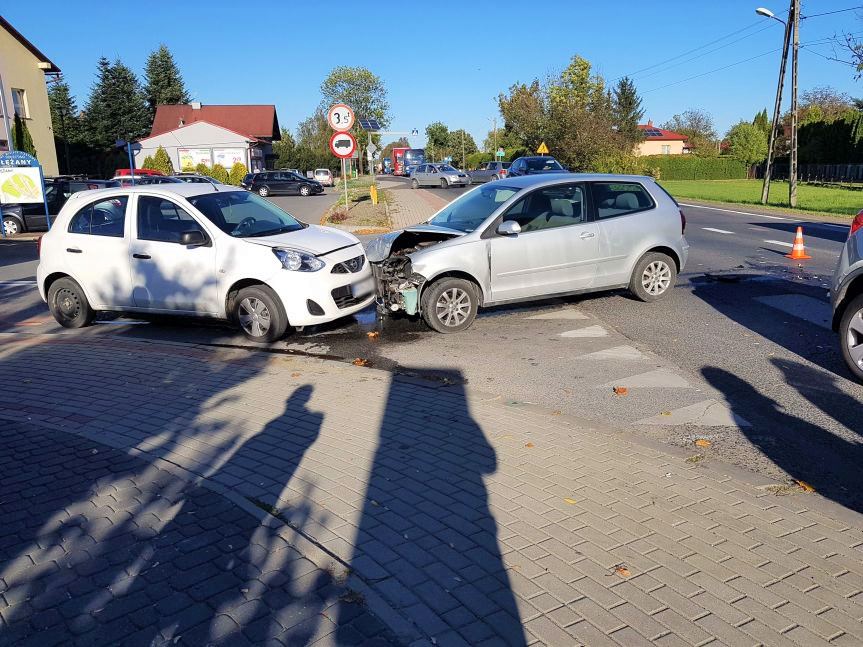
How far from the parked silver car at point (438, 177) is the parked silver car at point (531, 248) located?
3936 centimetres

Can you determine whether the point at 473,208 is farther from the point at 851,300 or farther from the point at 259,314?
the point at 851,300

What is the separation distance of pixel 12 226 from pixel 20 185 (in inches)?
71.4

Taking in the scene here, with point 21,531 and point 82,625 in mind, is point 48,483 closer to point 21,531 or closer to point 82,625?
point 21,531

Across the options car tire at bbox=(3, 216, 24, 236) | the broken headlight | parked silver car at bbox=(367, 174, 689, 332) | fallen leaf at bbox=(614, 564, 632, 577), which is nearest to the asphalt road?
parked silver car at bbox=(367, 174, 689, 332)

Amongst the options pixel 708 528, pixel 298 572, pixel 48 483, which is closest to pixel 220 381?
pixel 48 483

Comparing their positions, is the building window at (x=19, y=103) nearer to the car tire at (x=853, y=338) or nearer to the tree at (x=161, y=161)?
the tree at (x=161, y=161)

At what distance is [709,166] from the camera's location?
227 feet

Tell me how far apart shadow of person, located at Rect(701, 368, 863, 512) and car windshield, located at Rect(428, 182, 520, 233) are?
3.28 meters

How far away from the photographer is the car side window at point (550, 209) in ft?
28.3

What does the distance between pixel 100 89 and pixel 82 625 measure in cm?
7352

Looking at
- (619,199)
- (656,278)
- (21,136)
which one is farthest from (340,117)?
(21,136)

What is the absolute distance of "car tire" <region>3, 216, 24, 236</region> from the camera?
847 inches

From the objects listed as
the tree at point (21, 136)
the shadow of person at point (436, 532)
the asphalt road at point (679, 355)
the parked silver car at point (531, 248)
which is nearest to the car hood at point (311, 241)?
the parked silver car at point (531, 248)

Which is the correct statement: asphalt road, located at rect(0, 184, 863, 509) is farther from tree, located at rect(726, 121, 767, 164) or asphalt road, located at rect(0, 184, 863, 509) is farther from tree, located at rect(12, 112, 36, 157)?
tree, located at rect(726, 121, 767, 164)
